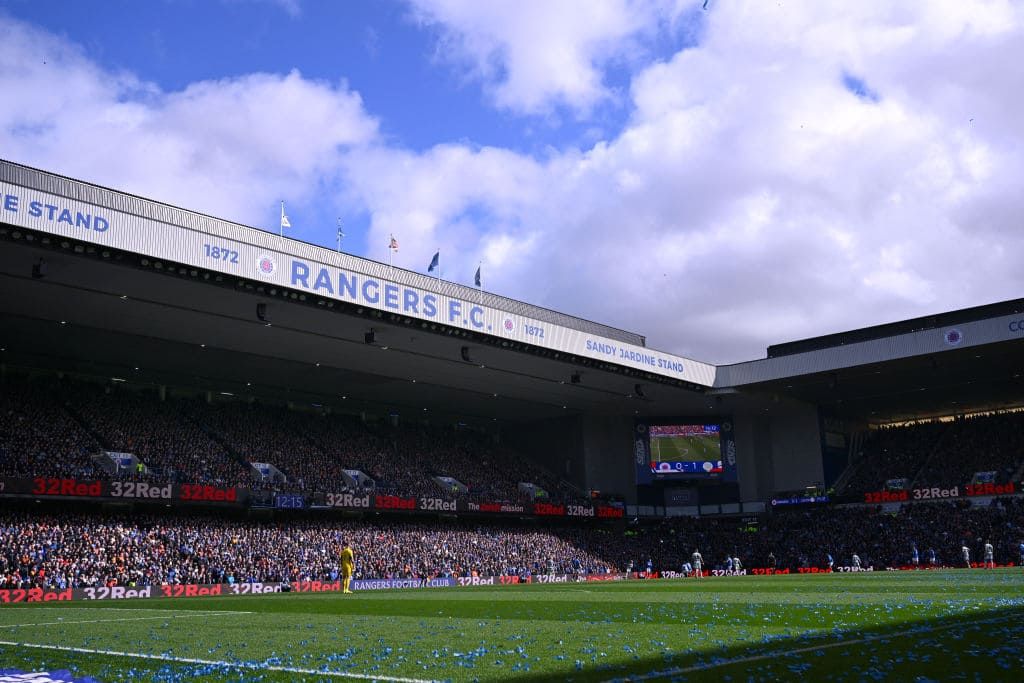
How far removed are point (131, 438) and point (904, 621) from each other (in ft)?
125

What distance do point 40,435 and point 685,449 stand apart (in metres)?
40.8

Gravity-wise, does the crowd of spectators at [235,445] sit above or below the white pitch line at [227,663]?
above

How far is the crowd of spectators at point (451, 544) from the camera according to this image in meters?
33.1

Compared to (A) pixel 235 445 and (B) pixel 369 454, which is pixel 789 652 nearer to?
(A) pixel 235 445

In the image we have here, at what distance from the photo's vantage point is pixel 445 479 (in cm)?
5488

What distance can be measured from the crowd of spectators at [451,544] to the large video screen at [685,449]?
373 cm

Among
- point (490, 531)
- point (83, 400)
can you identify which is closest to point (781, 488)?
point (490, 531)

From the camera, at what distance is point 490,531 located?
52.8m

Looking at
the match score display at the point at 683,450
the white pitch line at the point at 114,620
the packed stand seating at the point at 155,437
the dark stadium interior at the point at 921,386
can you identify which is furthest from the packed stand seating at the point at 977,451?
the white pitch line at the point at 114,620

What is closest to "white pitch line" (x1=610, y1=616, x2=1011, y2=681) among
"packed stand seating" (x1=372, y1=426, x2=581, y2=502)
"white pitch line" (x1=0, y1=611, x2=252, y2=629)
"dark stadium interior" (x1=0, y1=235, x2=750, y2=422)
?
"white pitch line" (x1=0, y1=611, x2=252, y2=629)

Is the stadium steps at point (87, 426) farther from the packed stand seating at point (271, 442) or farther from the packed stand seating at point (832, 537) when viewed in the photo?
the packed stand seating at point (832, 537)

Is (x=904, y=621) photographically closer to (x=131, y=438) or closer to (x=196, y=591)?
(x=196, y=591)

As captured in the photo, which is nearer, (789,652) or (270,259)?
(789,652)

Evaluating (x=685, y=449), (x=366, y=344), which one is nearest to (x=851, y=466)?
(x=685, y=449)
